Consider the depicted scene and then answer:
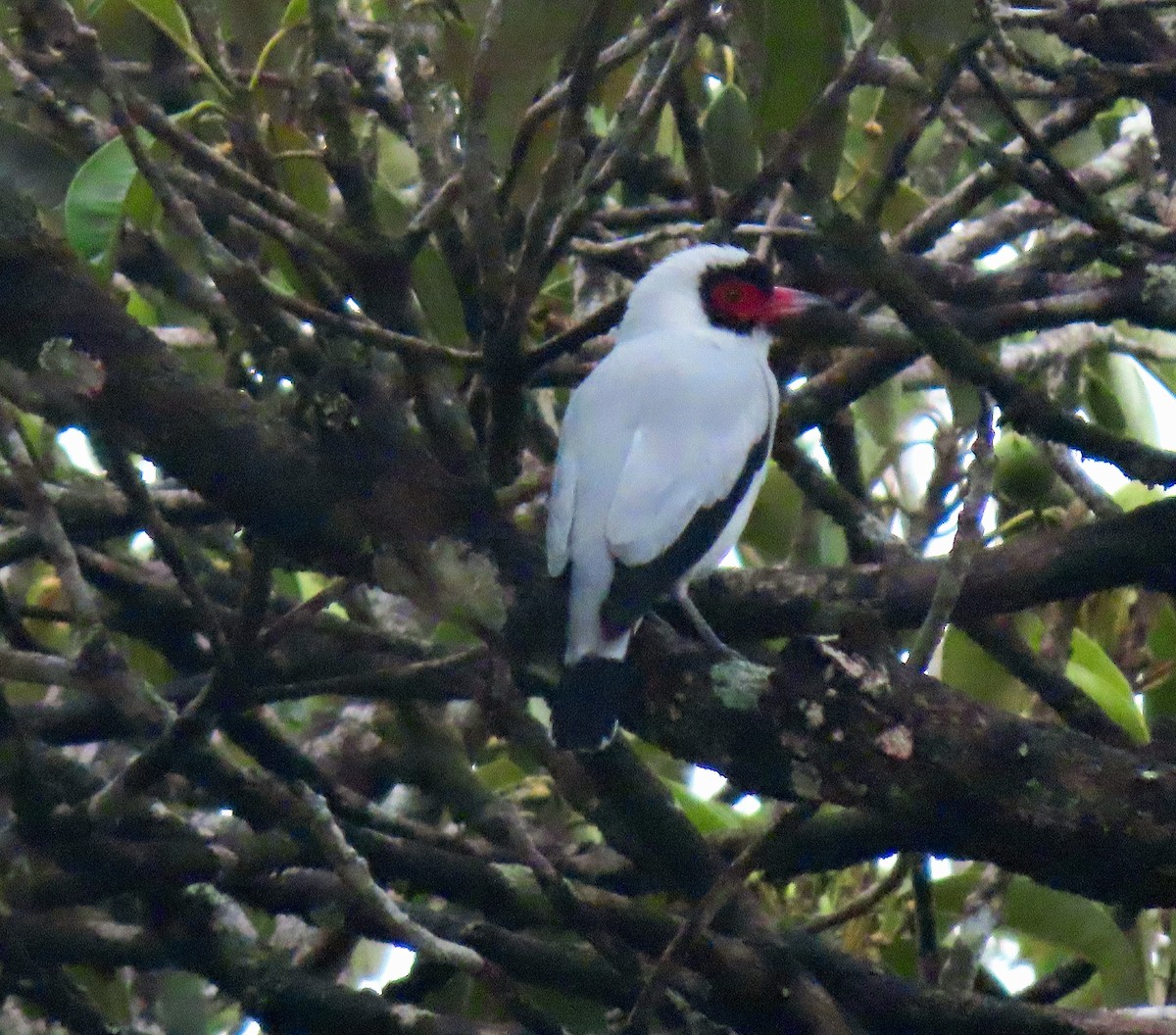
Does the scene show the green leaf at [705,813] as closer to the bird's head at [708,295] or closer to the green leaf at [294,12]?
the bird's head at [708,295]

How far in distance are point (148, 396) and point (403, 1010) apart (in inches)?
46.8

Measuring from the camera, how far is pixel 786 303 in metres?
4.73

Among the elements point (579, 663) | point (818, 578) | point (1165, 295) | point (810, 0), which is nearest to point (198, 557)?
point (579, 663)

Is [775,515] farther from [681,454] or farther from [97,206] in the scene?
[97,206]

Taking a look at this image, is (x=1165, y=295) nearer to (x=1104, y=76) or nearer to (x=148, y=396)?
(x=1104, y=76)

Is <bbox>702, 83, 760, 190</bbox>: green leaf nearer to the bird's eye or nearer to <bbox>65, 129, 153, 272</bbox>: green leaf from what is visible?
the bird's eye

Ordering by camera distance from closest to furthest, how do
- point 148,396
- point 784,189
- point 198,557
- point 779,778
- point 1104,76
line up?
point 779,778 → point 148,396 → point 1104,76 → point 198,557 → point 784,189

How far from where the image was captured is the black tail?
10.8 ft

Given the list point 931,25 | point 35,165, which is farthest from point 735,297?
point 35,165

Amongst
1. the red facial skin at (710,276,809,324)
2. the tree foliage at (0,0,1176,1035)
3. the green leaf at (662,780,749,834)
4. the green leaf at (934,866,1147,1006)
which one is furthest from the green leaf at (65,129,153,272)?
the green leaf at (934,866,1147,1006)

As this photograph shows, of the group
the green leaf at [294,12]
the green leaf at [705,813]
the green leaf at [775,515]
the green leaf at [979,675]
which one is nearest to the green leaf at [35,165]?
the green leaf at [294,12]

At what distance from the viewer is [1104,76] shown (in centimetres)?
390

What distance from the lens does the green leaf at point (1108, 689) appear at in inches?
145

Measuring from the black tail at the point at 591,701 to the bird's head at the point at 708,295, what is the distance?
166 cm
